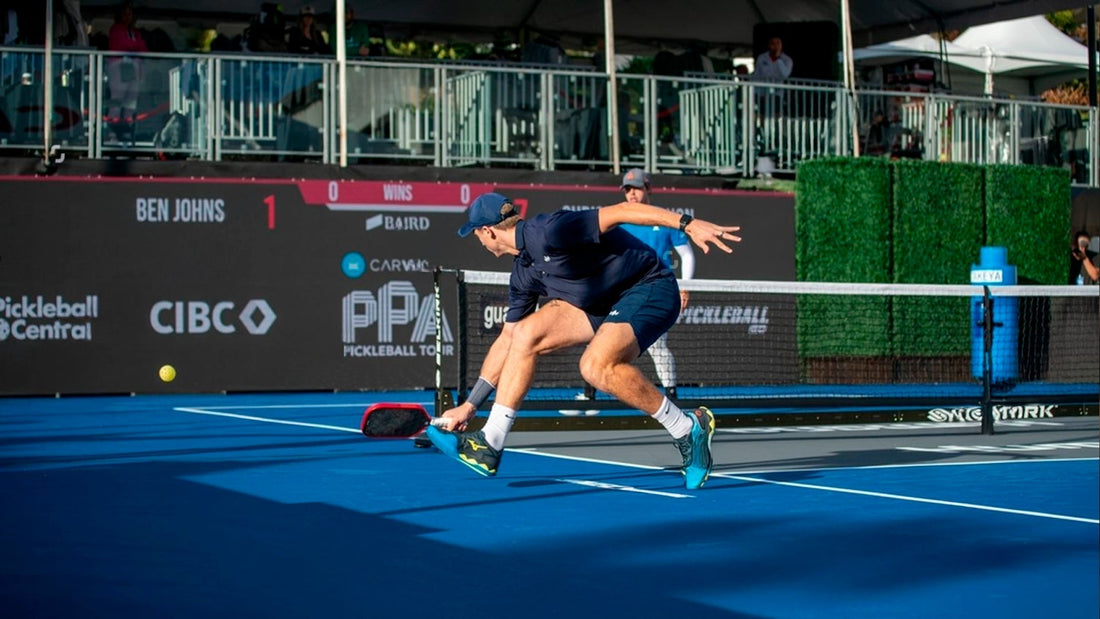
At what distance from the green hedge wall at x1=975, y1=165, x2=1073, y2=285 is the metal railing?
62cm

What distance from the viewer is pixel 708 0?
24672 millimetres

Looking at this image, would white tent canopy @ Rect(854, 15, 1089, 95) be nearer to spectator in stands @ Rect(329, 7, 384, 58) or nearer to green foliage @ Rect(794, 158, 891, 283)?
green foliage @ Rect(794, 158, 891, 283)

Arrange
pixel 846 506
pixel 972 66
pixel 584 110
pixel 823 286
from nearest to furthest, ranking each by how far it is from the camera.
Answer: pixel 846 506, pixel 823 286, pixel 584 110, pixel 972 66

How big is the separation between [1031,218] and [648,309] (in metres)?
14.3

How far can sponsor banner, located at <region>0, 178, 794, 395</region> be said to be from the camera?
1692 centimetres

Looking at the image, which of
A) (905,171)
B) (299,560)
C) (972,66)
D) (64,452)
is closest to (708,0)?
(905,171)

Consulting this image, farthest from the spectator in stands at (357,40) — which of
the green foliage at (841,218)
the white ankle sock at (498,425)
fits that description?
the white ankle sock at (498,425)

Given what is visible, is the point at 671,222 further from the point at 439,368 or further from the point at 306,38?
the point at 306,38

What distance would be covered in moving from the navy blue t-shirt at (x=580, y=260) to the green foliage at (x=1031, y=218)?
44.0 feet

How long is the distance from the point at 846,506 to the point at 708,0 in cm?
1759

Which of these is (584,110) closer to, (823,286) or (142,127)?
(142,127)

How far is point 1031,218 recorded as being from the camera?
69.5ft

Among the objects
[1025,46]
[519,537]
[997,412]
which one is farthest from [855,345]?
[1025,46]

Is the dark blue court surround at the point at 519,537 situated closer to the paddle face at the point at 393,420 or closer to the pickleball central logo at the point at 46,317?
the paddle face at the point at 393,420
